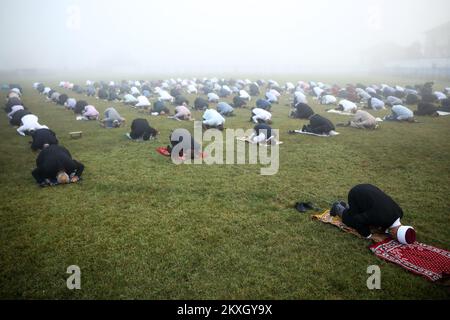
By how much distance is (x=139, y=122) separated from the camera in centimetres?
1212

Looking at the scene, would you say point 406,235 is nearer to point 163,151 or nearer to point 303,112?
point 163,151

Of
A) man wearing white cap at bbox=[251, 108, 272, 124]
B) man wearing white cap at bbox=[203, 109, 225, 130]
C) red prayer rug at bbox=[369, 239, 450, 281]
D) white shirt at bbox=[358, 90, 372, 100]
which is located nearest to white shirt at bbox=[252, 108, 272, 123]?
man wearing white cap at bbox=[251, 108, 272, 124]

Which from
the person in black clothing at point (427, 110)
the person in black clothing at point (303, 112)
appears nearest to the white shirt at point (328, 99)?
the person in black clothing at point (427, 110)

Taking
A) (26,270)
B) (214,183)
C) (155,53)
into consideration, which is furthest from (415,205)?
(155,53)

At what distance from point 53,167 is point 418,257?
25.8 feet

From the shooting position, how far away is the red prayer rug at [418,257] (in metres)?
4.62

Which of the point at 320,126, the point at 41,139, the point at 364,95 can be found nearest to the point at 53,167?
the point at 41,139

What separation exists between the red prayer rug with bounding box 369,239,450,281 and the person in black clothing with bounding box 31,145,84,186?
23.1 feet

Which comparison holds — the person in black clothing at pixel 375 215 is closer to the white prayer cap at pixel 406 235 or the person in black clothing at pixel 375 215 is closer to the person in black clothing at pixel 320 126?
the white prayer cap at pixel 406 235

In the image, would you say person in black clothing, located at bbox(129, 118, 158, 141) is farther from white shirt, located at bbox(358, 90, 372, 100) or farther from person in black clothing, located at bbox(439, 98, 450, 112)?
white shirt, located at bbox(358, 90, 372, 100)

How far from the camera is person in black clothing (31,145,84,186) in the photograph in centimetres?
759

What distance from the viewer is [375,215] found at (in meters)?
5.32
